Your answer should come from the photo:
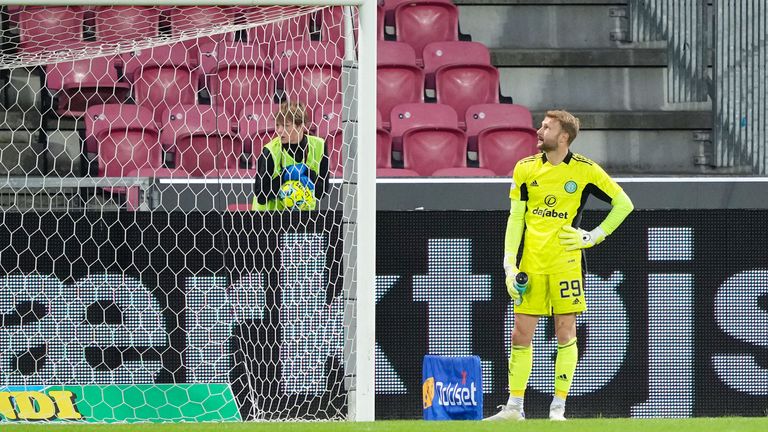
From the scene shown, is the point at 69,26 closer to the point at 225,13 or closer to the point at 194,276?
the point at 225,13

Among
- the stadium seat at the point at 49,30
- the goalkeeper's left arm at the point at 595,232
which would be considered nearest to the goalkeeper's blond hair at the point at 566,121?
the goalkeeper's left arm at the point at 595,232

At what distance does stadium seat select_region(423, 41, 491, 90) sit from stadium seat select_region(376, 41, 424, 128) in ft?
0.75

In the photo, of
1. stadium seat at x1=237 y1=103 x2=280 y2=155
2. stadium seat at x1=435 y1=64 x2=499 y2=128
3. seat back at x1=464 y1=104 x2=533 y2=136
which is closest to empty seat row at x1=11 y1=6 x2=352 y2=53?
stadium seat at x1=237 y1=103 x2=280 y2=155

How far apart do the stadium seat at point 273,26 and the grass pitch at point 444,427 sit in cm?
235

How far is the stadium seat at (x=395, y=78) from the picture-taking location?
10617 millimetres

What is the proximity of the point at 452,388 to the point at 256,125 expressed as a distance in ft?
9.95

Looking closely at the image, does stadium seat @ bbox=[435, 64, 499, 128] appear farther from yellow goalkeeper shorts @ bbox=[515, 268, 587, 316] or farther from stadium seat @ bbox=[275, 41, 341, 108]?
yellow goalkeeper shorts @ bbox=[515, 268, 587, 316]

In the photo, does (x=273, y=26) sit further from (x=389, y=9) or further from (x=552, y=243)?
(x=552, y=243)

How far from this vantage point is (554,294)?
21.0 ft

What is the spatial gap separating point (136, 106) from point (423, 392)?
377 cm

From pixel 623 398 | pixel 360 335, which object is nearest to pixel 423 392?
pixel 360 335

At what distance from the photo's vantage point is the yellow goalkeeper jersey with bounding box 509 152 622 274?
6.43 m

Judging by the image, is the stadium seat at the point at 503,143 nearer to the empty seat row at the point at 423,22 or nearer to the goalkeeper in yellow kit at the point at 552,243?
the empty seat row at the point at 423,22

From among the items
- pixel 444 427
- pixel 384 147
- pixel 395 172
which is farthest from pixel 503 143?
pixel 444 427
